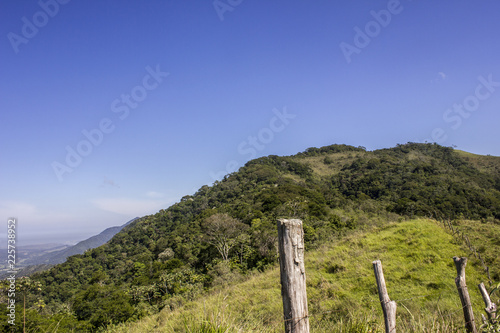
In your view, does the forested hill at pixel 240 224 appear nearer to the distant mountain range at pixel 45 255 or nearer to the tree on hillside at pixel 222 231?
the tree on hillside at pixel 222 231

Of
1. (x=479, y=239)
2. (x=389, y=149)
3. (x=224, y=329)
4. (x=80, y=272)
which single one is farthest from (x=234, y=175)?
(x=224, y=329)

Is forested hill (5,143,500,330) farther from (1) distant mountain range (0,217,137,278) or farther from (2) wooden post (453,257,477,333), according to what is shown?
(1) distant mountain range (0,217,137,278)

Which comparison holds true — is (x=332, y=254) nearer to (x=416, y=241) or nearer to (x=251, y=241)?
(x=416, y=241)

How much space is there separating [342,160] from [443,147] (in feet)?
113

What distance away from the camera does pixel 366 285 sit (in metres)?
8.02

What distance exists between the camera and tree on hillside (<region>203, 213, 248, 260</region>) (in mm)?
22234

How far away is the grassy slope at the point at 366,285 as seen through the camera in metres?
6.00

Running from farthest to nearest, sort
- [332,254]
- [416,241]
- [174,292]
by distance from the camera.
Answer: [174,292], [332,254], [416,241]

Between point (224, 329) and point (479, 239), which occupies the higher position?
point (224, 329)

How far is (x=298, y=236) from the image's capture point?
2.14m

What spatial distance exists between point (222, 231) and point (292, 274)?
72.4ft

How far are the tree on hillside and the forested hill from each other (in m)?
0.10

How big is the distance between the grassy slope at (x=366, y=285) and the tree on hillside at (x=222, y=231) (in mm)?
11361

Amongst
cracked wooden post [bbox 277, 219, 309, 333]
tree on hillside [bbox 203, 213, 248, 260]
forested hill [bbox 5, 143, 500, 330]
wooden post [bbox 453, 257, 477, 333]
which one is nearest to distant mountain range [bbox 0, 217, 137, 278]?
forested hill [bbox 5, 143, 500, 330]
